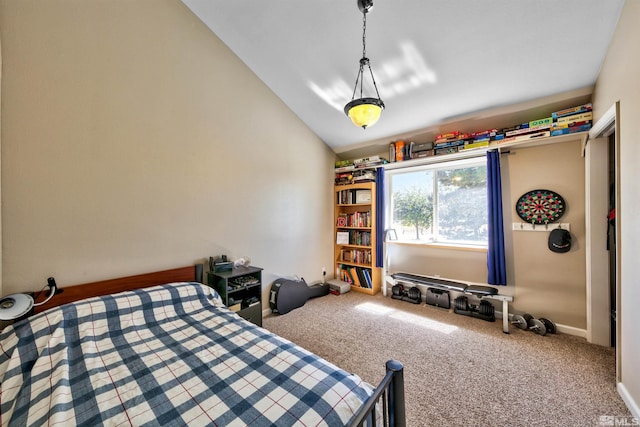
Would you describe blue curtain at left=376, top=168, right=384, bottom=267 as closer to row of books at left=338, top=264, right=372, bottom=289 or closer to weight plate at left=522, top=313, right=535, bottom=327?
row of books at left=338, top=264, right=372, bottom=289

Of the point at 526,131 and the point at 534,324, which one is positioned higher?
the point at 526,131

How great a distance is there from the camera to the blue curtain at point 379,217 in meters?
3.72

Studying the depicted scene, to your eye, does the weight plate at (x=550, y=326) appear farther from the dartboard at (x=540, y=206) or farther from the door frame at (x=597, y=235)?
Answer: the dartboard at (x=540, y=206)

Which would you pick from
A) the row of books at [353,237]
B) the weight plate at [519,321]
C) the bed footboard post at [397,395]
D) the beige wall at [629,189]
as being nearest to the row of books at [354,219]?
the row of books at [353,237]

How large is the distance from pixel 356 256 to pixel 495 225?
199cm

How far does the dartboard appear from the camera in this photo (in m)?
2.53

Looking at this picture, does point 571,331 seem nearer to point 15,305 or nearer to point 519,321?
point 519,321

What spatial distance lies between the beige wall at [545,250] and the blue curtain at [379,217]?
1223mm

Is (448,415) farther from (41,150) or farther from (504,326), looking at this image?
(41,150)

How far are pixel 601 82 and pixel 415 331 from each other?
2.82m

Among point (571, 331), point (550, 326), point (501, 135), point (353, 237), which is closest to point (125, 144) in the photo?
point (353, 237)

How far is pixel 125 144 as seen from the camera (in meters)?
1.99

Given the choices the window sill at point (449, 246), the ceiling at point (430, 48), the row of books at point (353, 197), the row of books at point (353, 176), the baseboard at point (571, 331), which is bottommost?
the baseboard at point (571, 331)

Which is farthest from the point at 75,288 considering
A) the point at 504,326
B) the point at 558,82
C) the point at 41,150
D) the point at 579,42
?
the point at 558,82
